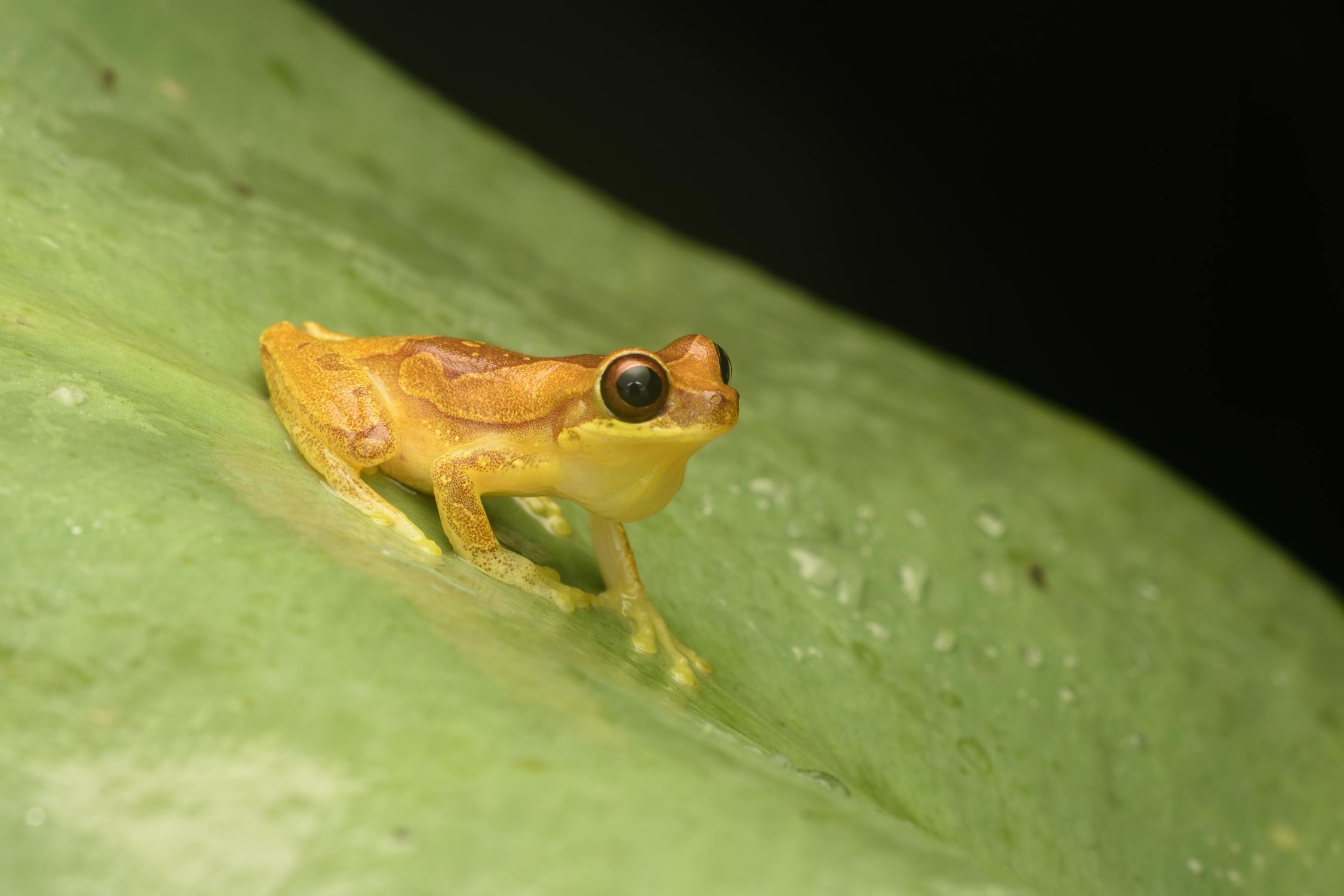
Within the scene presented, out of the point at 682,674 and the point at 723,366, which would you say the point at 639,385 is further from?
the point at 682,674

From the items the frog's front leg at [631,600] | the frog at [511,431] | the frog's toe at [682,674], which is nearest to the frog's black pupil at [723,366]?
the frog at [511,431]

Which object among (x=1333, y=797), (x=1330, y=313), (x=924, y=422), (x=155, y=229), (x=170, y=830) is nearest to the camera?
(x=170, y=830)

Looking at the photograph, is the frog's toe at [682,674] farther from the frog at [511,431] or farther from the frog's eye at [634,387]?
the frog's eye at [634,387]

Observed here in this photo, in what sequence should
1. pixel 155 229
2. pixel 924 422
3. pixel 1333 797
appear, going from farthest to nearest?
pixel 924 422 → pixel 1333 797 → pixel 155 229

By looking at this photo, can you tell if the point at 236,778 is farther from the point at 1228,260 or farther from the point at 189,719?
the point at 1228,260

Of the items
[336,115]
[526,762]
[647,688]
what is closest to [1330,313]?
[336,115]

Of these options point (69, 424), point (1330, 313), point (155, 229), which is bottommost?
point (69, 424)

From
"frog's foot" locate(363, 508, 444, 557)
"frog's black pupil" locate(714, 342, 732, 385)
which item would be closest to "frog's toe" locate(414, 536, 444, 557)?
"frog's foot" locate(363, 508, 444, 557)
